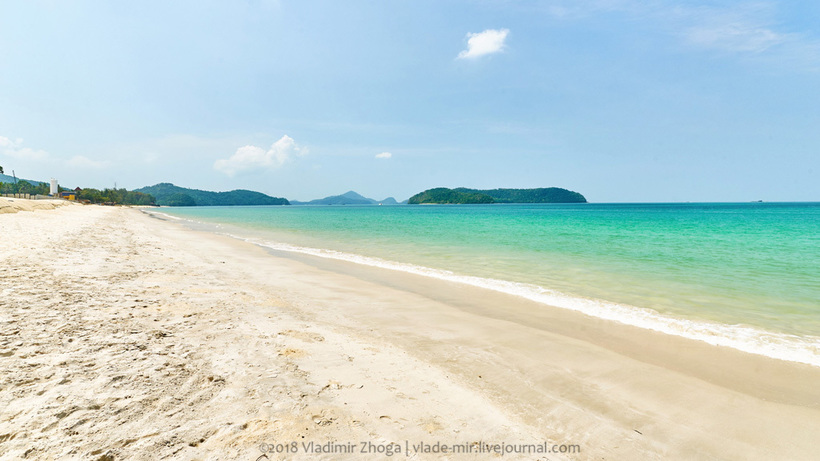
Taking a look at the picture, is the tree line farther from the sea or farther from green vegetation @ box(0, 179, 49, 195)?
the sea

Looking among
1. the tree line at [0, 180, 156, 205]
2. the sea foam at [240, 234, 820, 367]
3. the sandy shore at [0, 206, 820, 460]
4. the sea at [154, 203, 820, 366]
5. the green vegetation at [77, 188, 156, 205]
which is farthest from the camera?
the green vegetation at [77, 188, 156, 205]

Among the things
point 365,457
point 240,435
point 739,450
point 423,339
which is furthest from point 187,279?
point 739,450

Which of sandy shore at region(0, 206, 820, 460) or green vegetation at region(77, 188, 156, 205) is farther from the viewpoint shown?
green vegetation at region(77, 188, 156, 205)

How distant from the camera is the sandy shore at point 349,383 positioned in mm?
3195

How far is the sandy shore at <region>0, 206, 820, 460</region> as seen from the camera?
3.20 meters

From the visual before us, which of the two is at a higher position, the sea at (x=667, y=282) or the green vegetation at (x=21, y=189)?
the green vegetation at (x=21, y=189)

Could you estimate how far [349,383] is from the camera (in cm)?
438

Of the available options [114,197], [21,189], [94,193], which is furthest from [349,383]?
[114,197]

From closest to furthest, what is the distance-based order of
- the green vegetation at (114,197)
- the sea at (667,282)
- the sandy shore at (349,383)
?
1. the sandy shore at (349,383)
2. the sea at (667,282)
3. the green vegetation at (114,197)

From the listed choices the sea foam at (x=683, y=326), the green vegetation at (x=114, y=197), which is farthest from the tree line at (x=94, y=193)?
the sea foam at (x=683, y=326)

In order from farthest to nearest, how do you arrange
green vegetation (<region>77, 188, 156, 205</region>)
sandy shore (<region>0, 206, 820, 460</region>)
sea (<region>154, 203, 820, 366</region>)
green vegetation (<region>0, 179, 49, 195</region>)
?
green vegetation (<region>77, 188, 156, 205</region>) < green vegetation (<region>0, 179, 49, 195</region>) < sea (<region>154, 203, 820, 366</region>) < sandy shore (<region>0, 206, 820, 460</region>)

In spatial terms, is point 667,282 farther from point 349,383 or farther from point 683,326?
point 349,383

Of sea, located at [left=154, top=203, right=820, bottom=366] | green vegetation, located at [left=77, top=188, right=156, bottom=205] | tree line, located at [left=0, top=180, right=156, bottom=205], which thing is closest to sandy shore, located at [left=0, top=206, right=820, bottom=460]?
sea, located at [left=154, top=203, right=820, bottom=366]

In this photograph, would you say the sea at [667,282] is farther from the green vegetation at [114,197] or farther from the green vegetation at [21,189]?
the green vegetation at [114,197]
